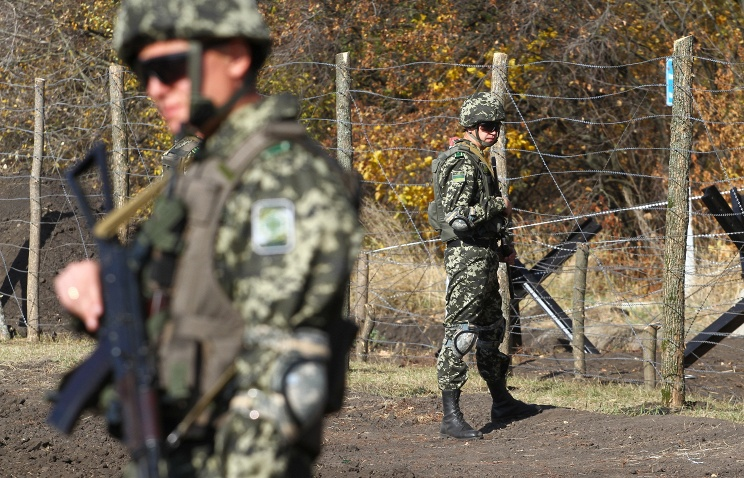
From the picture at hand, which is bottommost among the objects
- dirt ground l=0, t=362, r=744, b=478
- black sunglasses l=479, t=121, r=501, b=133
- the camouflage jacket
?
dirt ground l=0, t=362, r=744, b=478

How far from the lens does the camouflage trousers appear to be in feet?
24.8

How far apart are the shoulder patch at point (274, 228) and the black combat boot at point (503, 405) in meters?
6.02

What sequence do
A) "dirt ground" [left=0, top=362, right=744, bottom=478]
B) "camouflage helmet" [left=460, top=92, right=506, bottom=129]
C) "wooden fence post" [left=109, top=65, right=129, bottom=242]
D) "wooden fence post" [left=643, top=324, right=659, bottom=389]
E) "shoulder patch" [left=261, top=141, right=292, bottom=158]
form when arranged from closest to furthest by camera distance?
"shoulder patch" [left=261, top=141, right=292, bottom=158] < "dirt ground" [left=0, top=362, right=744, bottom=478] < "camouflage helmet" [left=460, top=92, right=506, bottom=129] < "wooden fence post" [left=643, top=324, right=659, bottom=389] < "wooden fence post" [left=109, top=65, right=129, bottom=242]

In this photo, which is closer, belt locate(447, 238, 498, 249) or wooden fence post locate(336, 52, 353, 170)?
belt locate(447, 238, 498, 249)

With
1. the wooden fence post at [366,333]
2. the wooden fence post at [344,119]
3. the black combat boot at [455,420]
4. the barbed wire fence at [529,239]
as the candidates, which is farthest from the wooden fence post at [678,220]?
the wooden fence post at [366,333]

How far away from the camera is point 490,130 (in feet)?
25.1

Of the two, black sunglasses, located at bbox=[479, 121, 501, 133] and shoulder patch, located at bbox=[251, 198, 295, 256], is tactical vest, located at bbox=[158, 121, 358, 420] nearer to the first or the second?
shoulder patch, located at bbox=[251, 198, 295, 256]

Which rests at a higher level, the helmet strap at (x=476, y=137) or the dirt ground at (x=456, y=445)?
the helmet strap at (x=476, y=137)

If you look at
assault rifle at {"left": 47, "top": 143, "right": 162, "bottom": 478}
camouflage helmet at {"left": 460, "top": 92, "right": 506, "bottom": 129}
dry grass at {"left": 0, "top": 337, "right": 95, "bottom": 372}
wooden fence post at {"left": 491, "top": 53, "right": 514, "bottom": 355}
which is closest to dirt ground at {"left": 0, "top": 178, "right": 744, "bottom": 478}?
dry grass at {"left": 0, "top": 337, "right": 95, "bottom": 372}

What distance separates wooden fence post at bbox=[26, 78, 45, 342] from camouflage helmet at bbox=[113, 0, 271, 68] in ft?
30.0

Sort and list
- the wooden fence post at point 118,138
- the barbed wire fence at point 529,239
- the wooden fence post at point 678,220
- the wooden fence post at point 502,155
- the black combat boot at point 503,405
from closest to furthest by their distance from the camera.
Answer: the black combat boot at point 503,405, the wooden fence post at point 678,220, the wooden fence post at point 502,155, the wooden fence post at point 118,138, the barbed wire fence at point 529,239

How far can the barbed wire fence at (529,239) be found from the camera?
36.1 ft

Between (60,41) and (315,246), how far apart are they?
18329 millimetres

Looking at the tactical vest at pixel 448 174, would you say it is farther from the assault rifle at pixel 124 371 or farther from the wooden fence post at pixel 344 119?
the assault rifle at pixel 124 371
